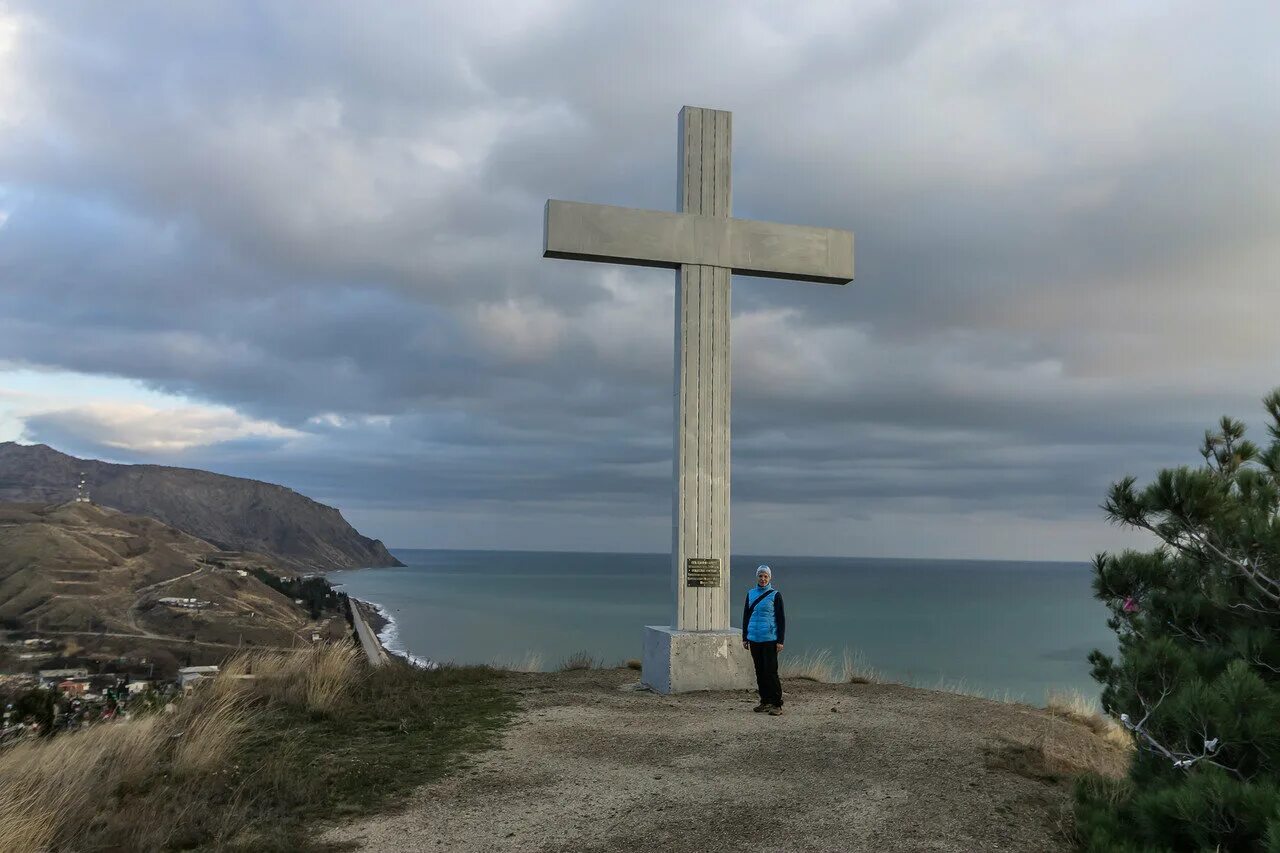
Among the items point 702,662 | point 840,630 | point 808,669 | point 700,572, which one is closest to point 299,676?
point 702,662

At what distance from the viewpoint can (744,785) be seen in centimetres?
541

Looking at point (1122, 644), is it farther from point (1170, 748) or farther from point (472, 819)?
point (472, 819)

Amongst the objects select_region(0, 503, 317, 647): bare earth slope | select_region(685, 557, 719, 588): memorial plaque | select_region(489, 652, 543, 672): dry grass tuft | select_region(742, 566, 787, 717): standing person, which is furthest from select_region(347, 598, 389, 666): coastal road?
select_region(0, 503, 317, 647): bare earth slope

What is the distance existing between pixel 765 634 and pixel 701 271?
4132mm

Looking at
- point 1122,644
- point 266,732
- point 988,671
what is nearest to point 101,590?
point 988,671

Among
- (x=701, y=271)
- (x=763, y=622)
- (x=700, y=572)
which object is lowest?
(x=763, y=622)

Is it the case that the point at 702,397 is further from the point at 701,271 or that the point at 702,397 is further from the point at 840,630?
the point at 840,630

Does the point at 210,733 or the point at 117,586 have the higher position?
the point at 210,733

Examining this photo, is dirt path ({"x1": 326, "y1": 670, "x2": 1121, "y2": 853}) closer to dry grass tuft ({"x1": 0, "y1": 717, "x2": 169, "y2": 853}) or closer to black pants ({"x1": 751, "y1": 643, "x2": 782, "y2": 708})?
black pants ({"x1": 751, "y1": 643, "x2": 782, "y2": 708})

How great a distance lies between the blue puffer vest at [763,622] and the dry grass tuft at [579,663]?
155 inches

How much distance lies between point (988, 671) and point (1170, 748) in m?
50.9

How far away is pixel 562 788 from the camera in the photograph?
17.6ft

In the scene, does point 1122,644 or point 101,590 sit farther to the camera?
point 101,590

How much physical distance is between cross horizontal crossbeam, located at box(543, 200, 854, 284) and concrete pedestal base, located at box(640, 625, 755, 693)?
415 centimetres
